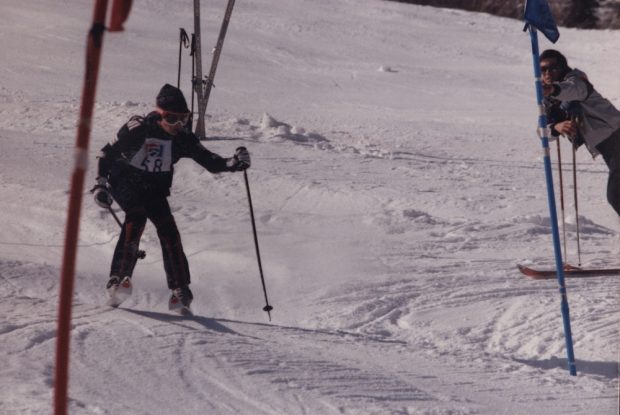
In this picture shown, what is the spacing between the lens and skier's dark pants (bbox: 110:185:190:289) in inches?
235

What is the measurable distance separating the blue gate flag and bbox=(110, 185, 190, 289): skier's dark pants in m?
2.50

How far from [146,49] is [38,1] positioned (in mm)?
4185

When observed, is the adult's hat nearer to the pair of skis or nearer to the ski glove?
the ski glove

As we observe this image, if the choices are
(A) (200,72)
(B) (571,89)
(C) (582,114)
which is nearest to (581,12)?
(A) (200,72)

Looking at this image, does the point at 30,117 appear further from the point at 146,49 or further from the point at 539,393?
the point at 539,393

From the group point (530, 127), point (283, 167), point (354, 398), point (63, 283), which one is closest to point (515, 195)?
point (283, 167)

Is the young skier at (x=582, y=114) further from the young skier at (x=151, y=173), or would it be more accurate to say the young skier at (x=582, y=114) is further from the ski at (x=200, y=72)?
the ski at (x=200, y=72)

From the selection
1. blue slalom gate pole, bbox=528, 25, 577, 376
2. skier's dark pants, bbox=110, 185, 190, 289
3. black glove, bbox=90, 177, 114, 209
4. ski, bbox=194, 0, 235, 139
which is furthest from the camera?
ski, bbox=194, 0, 235, 139

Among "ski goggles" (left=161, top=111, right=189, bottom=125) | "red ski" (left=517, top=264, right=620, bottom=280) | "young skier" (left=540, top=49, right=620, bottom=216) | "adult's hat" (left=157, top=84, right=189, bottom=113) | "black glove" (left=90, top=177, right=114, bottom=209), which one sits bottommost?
"red ski" (left=517, top=264, right=620, bottom=280)

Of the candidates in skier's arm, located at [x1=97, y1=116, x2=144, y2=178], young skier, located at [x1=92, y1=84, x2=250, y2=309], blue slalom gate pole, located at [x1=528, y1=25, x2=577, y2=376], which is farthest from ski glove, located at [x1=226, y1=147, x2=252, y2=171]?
blue slalom gate pole, located at [x1=528, y1=25, x2=577, y2=376]

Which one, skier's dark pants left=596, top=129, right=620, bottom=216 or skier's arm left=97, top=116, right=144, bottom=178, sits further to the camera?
skier's dark pants left=596, top=129, right=620, bottom=216

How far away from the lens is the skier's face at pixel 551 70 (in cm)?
658

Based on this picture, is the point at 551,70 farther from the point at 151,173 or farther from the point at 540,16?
the point at 151,173

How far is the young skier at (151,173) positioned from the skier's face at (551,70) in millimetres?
2211
